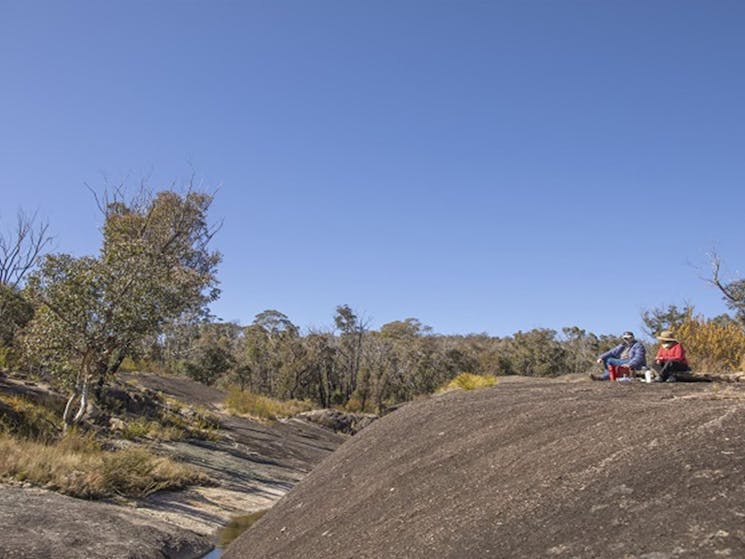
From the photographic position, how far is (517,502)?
4961mm

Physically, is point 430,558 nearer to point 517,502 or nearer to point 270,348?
point 517,502

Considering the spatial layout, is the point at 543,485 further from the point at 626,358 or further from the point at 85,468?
the point at 85,468

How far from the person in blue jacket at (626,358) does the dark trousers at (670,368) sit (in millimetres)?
1125

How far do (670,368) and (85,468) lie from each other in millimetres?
10954

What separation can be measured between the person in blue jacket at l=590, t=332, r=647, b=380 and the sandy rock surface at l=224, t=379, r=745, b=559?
3.00 metres

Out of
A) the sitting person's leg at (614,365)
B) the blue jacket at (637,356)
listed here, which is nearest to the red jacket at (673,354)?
the blue jacket at (637,356)

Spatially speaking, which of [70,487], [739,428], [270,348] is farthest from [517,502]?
[270,348]

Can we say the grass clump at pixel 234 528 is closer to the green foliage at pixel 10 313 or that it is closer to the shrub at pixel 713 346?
the shrub at pixel 713 346

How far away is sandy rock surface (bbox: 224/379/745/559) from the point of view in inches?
156

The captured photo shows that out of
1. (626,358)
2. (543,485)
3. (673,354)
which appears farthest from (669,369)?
(543,485)

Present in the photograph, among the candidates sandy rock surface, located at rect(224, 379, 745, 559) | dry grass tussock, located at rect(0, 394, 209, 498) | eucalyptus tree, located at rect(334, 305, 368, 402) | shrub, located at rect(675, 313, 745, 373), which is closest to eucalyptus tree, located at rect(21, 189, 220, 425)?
dry grass tussock, located at rect(0, 394, 209, 498)

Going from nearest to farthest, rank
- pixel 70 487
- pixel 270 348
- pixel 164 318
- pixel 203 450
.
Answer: pixel 70 487 → pixel 164 318 → pixel 203 450 → pixel 270 348

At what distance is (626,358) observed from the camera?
1194 centimetres

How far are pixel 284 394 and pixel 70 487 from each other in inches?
1474
